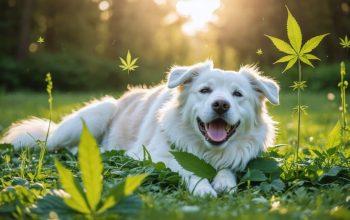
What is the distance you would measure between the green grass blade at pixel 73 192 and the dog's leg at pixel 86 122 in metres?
3.34

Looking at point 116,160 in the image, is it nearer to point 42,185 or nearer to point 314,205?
point 42,185

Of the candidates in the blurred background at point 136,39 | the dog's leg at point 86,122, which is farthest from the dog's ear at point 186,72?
the blurred background at point 136,39

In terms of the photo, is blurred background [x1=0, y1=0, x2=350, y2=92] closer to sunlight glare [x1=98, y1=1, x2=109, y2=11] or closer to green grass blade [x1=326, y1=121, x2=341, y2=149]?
sunlight glare [x1=98, y1=1, x2=109, y2=11]

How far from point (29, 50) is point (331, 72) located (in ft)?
53.8

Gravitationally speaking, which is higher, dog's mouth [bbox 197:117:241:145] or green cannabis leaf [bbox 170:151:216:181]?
dog's mouth [bbox 197:117:241:145]

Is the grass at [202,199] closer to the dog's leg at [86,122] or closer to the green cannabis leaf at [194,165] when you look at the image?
the green cannabis leaf at [194,165]

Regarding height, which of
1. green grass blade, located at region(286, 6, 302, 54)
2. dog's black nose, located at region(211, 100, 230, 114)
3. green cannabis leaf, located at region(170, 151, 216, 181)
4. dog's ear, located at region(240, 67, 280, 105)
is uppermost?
green grass blade, located at region(286, 6, 302, 54)

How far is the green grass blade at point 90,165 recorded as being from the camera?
240 centimetres

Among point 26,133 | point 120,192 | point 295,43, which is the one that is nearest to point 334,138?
point 295,43

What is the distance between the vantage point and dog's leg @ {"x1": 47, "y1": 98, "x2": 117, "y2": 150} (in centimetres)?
608

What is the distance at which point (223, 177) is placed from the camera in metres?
3.95

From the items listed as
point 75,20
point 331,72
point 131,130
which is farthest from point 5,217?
point 75,20

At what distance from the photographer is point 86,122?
6180 millimetres

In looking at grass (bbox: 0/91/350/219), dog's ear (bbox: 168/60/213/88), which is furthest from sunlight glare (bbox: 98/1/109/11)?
grass (bbox: 0/91/350/219)
